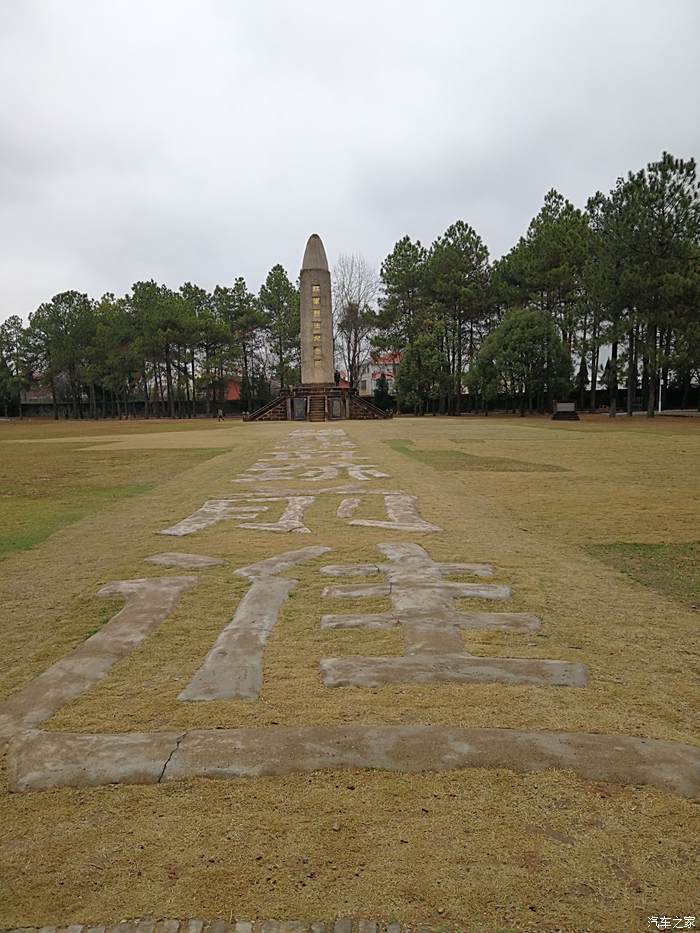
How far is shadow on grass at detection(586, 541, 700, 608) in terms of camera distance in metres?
4.70

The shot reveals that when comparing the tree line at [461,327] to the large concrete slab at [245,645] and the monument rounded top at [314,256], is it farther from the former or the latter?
the large concrete slab at [245,645]

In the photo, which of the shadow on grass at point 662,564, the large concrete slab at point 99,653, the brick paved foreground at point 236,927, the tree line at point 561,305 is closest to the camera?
the brick paved foreground at point 236,927

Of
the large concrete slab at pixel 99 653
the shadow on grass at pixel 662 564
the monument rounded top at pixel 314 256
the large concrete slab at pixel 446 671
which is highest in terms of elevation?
the monument rounded top at pixel 314 256

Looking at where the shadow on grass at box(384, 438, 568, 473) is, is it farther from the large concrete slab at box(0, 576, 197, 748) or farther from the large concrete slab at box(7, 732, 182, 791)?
the large concrete slab at box(7, 732, 182, 791)

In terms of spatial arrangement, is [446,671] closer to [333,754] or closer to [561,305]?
[333,754]

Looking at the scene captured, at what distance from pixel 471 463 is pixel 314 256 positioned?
3189 cm

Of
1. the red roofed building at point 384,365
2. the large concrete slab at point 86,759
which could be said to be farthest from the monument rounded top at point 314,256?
the large concrete slab at point 86,759

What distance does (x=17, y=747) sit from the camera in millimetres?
2430

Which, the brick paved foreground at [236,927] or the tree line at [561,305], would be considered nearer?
the brick paved foreground at [236,927]

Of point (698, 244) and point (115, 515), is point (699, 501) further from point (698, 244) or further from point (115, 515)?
point (698, 244)

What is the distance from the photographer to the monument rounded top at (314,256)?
42062 mm

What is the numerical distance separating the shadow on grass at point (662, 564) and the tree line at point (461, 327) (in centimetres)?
2740

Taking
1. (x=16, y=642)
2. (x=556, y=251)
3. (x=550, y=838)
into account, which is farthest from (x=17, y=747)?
(x=556, y=251)

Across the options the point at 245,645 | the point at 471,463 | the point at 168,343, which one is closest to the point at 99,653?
the point at 245,645
